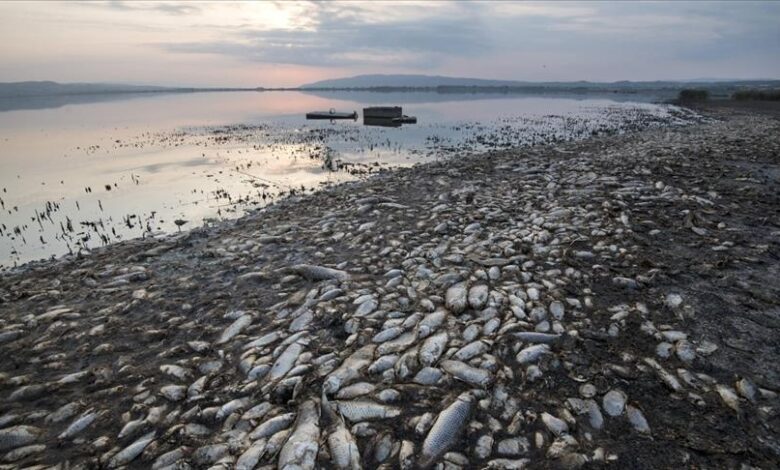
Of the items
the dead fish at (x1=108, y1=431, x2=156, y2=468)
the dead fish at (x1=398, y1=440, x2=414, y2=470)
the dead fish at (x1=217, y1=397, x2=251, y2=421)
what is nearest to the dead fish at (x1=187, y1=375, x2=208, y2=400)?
the dead fish at (x1=217, y1=397, x2=251, y2=421)

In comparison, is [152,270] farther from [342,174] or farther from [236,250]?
[342,174]

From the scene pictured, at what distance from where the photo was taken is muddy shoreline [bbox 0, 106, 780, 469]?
4.00m

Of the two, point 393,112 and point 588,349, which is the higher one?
point 393,112

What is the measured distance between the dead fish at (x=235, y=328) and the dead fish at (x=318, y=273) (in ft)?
4.88

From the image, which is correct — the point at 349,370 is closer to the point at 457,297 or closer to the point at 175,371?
the point at 457,297

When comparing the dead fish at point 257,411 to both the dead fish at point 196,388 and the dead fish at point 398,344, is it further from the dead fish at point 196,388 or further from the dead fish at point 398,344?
the dead fish at point 398,344

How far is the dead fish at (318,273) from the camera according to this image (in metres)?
7.40

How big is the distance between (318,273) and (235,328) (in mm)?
1868

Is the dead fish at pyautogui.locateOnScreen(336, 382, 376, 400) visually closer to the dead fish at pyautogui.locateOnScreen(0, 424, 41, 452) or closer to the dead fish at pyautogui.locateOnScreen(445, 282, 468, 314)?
the dead fish at pyautogui.locateOnScreen(445, 282, 468, 314)

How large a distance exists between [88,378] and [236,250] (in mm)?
4453

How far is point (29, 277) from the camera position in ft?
31.0

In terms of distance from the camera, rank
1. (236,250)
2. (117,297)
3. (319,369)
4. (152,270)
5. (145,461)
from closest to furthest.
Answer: (145,461) < (319,369) < (117,297) < (152,270) < (236,250)

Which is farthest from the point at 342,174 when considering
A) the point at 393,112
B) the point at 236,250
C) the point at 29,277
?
the point at 393,112

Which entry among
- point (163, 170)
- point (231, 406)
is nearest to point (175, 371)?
point (231, 406)
